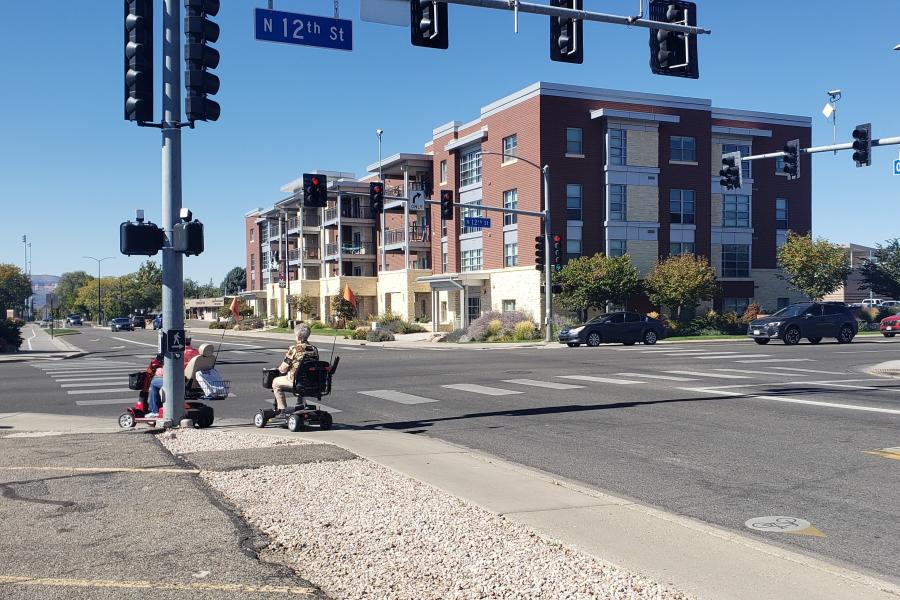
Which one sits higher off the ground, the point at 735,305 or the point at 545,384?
the point at 735,305

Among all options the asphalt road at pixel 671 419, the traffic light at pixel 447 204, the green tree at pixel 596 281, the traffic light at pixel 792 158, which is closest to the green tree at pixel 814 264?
the green tree at pixel 596 281

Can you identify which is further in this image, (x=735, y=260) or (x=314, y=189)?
(x=735, y=260)

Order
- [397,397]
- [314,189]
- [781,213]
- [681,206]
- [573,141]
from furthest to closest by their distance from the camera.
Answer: [781,213], [681,206], [573,141], [314,189], [397,397]

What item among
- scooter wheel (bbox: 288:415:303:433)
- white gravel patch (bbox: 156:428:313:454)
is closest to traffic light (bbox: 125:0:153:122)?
white gravel patch (bbox: 156:428:313:454)

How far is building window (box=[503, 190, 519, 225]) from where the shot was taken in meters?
47.5

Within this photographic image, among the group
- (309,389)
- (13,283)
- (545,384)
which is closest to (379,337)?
(545,384)

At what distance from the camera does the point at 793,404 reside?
47.3ft

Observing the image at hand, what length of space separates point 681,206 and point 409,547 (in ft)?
151

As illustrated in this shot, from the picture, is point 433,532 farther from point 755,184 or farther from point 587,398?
point 755,184

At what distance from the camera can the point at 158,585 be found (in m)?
4.91

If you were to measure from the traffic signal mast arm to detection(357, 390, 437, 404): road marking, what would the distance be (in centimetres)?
733

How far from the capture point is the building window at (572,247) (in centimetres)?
4609

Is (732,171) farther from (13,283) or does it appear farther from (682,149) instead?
(13,283)

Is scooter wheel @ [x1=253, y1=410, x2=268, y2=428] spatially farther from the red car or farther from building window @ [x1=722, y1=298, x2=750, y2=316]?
building window @ [x1=722, y1=298, x2=750, y2=316]
